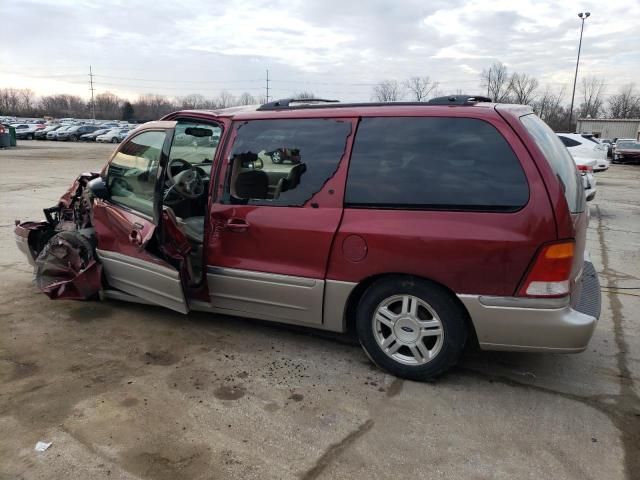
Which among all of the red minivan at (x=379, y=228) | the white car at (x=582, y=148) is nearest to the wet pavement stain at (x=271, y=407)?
the red minivan at (x=379, y=228)

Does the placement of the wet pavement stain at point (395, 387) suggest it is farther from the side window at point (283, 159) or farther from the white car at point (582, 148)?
the white car at point (582, 148)

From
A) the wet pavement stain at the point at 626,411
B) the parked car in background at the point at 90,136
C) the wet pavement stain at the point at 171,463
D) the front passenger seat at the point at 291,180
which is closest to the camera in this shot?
the wet pavement stain at the point at 171,463

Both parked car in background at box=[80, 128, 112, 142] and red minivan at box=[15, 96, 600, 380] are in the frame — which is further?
parked car in background at box=[80, 128, 112, 142]

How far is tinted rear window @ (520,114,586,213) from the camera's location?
3.08 meters

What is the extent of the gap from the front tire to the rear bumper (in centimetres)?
15

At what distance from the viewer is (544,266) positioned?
2957mm

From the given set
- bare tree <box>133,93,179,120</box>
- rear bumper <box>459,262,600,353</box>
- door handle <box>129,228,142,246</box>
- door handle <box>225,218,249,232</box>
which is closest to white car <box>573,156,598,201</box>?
rear bumper <box>459,262,600,353</box>

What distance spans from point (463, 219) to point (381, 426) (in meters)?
1.31

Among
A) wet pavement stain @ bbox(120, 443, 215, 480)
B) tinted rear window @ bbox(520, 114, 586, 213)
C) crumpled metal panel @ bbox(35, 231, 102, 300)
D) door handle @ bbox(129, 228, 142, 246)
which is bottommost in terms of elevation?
wet pavement stain @ bbox(120, 443, 215, 480)

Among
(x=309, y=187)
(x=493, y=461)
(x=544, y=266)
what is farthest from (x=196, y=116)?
(x=493, y=461)

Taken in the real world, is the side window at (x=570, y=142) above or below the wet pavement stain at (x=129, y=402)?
above

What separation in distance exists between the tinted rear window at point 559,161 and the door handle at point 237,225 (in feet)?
6.55

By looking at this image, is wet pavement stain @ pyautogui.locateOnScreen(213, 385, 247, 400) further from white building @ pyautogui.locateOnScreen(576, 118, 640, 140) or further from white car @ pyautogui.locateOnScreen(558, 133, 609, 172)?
white building @ pyautogui.locateOnScreen(576, 118, 640, 140)

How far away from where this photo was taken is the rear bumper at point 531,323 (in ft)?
9.93
